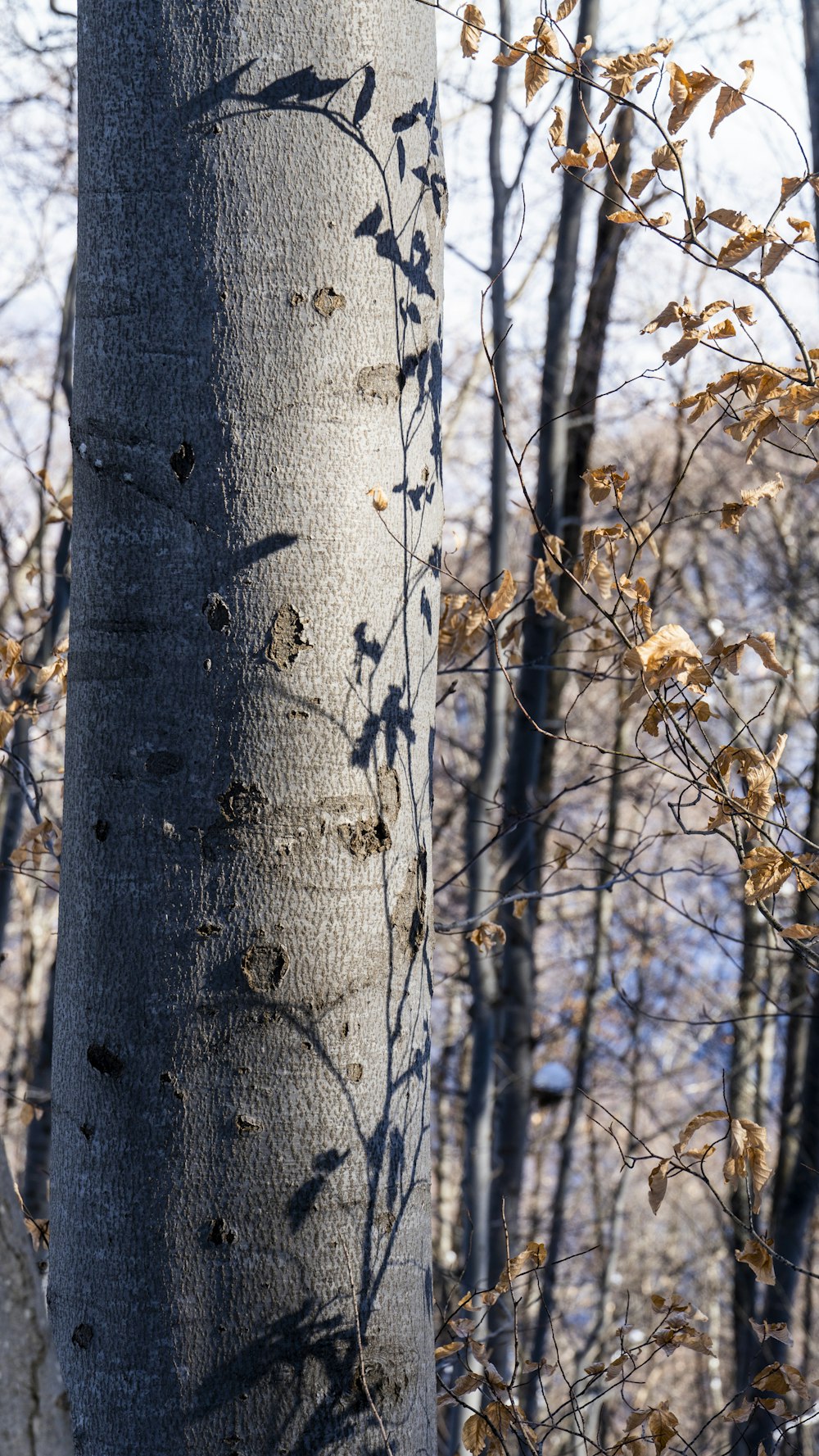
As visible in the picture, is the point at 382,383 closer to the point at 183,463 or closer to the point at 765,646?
the point at 183,463

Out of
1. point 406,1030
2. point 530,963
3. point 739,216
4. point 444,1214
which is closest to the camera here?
point 406,1030

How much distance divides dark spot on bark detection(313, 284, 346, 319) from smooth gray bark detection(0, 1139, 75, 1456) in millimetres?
870

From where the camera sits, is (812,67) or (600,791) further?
(600,791)

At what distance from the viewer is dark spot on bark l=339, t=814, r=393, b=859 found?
111cm

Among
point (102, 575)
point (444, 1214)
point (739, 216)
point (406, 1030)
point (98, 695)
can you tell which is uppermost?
point (739, 216)

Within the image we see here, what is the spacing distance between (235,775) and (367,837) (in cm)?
16

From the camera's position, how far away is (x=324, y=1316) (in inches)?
41.1

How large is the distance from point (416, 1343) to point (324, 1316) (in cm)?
16

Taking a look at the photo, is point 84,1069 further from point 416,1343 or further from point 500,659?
point 500,659

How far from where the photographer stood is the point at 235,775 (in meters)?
1.06

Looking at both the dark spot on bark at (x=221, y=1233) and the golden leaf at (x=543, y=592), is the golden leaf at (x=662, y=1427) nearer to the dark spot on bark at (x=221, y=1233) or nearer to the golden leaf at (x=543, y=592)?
the dark spot on bark at (x=221, y=1233)

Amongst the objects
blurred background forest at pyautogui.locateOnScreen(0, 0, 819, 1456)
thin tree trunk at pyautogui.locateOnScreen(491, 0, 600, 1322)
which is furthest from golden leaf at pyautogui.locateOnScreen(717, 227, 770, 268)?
thin tree trunk at pyautogui.locateOnScreen(491, 0, 600, 1322)

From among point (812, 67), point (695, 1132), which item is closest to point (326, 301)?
point (695, 1132)

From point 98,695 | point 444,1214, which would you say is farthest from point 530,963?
point 444,1214
